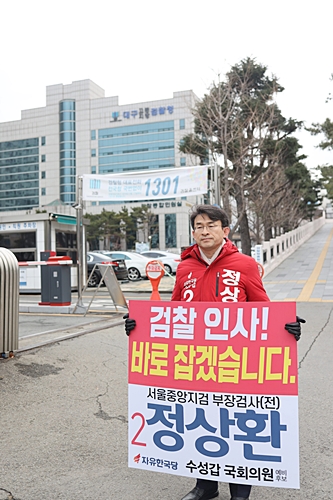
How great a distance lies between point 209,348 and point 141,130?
294ft

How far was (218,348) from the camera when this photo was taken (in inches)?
109

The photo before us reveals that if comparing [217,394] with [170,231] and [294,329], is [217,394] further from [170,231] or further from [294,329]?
[170,231]

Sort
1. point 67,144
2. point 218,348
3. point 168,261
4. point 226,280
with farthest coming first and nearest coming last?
1. point 67,144
2. point 168,261
3. point 226,280
4. point 218,348

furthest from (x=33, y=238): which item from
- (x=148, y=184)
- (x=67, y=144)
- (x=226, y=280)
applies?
(x=67, y=144)

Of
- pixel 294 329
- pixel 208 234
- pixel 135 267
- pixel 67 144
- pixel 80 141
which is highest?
pixel 80 141

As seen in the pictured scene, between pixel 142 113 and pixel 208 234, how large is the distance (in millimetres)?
89940

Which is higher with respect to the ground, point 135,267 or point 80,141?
point 80,141

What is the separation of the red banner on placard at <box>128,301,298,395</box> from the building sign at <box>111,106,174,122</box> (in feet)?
287

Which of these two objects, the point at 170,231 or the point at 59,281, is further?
the point at 170,231

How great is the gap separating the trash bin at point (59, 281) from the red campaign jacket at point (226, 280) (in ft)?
31.6

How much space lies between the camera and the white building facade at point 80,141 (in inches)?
3462

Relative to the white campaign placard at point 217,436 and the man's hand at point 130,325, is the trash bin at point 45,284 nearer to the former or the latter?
the man's hand at point 130,325

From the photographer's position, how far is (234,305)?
2.77 metres

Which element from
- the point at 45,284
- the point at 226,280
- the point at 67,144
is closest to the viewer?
the point at 226,280
